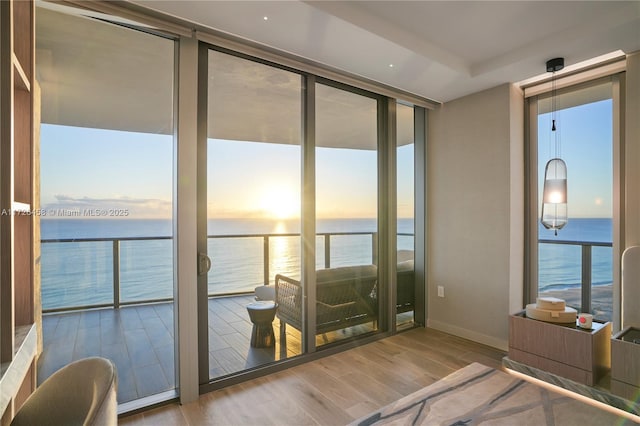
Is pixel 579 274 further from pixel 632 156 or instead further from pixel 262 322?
pixel 262 322

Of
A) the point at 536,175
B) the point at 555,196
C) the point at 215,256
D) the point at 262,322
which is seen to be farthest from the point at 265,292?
the point at 536,175

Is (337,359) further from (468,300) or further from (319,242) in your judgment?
(468,300)

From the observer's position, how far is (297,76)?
3031 mm

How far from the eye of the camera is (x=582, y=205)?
3.17 meters

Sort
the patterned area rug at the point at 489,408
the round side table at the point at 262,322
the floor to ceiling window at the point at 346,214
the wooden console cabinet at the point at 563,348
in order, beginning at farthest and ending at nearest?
the floor to ceiling window at the point at 346,214 → the round side table at the point at 262,322 → the wooden console cabinet at the point at 563,348 → the patterned area rug at the point at 489,408

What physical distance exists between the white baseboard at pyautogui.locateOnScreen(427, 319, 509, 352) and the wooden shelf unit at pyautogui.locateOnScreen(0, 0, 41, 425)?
3634 millimetres

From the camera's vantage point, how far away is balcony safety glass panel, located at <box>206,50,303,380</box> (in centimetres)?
262

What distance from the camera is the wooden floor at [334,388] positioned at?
219cm

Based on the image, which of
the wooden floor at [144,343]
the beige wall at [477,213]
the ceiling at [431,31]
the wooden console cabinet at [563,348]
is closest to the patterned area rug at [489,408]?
the wooden console cabinet at [563,348]

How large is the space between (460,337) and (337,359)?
4.90ft

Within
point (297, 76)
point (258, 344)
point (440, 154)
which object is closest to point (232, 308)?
point (258, 344)

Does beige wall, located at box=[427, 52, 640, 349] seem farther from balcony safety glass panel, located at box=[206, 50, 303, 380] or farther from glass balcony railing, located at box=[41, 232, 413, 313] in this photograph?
balcony safety glass panel, located at box=[206, 50, 303, 380]

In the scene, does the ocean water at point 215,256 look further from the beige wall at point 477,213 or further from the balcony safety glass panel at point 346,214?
the beige wall at point 477,213

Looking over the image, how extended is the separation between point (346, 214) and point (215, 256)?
1.40 metres
